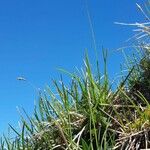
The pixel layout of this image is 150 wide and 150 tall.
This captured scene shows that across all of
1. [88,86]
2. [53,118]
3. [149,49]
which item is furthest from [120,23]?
[53,118]

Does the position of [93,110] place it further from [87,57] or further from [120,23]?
[120,23]

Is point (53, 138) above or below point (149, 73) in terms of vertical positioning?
below

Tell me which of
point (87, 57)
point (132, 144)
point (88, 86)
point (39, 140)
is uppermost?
point (87, 57)

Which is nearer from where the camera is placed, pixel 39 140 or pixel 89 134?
pixel 89 134

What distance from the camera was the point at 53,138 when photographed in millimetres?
3016

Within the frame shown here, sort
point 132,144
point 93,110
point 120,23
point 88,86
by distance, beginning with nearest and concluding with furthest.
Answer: point 132,144
point 93,110
point 88,86
point 120,23

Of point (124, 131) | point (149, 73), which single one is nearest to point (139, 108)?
point (124, 131)

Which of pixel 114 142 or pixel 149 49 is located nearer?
pixel 114 142

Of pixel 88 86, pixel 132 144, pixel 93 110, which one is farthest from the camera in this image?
pixel 88 86

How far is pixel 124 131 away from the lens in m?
2.74

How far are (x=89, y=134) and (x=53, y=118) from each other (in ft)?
1.22

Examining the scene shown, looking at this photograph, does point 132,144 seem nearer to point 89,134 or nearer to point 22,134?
point 89,134

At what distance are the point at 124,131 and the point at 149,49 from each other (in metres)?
0.67

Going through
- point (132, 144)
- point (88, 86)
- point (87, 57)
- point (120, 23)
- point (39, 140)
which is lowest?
point (132, 144)
